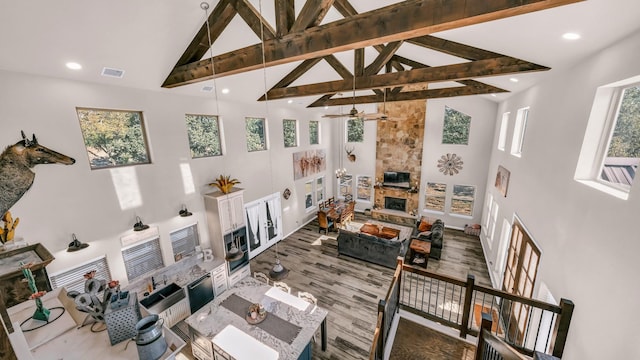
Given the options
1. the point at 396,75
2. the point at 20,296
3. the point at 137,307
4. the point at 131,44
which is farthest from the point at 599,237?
the point at 131,44

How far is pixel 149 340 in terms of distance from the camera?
1805 millimetres

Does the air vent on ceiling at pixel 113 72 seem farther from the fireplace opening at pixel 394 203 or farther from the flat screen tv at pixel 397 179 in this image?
the fireplace opening at pixel 394 203

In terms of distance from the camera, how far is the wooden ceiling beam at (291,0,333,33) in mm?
2258

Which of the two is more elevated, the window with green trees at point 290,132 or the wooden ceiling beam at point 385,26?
the wooden ceiling beam at point 385,26

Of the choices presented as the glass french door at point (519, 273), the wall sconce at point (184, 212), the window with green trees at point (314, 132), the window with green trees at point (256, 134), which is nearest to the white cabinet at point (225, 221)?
the wall sconce at point (184, 212)

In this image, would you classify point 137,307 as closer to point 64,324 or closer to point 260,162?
point 64,324

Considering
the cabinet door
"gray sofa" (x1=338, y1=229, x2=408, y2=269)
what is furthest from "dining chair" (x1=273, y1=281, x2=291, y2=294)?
"gray sofa" (x1=338, y1=229, x2=408, y2=269)

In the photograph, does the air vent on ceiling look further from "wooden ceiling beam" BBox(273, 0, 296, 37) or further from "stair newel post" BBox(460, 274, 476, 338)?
"stair newel post" BBox(460, 274, 476, 338)

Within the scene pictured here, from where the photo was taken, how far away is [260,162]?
24.4ft

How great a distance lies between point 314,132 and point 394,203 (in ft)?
16.1

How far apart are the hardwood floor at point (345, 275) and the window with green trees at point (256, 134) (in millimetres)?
3615

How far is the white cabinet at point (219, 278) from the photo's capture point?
5527mm

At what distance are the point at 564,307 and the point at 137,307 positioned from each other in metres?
4.55

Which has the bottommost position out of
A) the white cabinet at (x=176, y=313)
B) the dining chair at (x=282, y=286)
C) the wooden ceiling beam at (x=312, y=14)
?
the white cabinet at (x=176, y=313)
